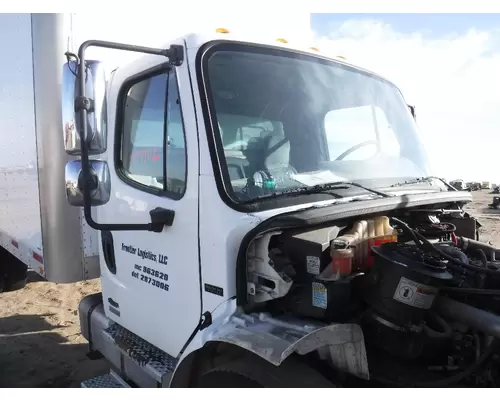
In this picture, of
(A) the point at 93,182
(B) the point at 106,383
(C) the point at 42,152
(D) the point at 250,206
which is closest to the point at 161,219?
(A) the point at 93,182

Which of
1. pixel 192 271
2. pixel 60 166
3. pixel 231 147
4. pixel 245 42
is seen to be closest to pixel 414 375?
pixel 192 271

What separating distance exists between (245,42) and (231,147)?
61cm

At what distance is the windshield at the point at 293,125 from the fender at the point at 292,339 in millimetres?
595

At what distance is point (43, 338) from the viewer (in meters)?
5.25

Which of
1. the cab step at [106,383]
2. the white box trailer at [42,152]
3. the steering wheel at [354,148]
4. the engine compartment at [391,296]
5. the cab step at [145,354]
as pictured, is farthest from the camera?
the white box trailer at [42,152]

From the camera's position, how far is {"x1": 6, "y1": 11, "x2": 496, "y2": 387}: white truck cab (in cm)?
207

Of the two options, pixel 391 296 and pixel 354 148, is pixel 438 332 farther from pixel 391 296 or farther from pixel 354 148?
pixel 354 148

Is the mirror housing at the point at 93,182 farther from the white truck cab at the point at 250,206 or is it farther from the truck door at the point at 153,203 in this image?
the truck door at the point at 153,203

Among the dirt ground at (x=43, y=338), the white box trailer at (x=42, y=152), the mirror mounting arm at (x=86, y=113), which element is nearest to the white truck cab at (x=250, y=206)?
the mirror mounting arm at (x=86, y=113)

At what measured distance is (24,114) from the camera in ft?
13.4

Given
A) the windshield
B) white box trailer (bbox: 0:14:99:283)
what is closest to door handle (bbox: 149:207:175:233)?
the windshield

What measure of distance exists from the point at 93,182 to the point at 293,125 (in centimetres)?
112

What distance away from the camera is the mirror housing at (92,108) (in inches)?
92.9

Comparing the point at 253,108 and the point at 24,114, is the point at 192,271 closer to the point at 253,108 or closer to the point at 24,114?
the point at 253,108
